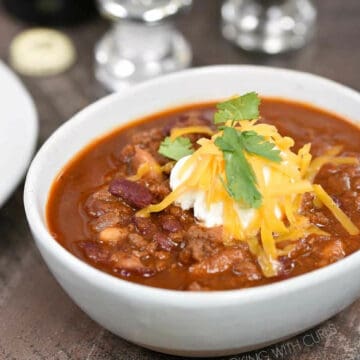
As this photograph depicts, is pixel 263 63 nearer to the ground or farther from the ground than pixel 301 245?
nearer to the ground

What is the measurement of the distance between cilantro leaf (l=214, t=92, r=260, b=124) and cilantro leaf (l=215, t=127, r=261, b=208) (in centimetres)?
17

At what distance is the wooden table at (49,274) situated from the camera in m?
2.79

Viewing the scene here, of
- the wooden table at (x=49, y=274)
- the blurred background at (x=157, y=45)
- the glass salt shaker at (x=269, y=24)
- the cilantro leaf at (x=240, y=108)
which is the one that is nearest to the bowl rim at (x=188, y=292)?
the wooden table at (x=49, y=274)

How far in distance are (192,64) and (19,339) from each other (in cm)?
207

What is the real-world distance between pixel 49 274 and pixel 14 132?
0.66 m

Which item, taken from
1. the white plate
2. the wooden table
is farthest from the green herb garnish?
the white plate

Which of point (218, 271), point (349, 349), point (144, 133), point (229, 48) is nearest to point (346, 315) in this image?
point (349, 349)

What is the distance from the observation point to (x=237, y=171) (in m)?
2.54

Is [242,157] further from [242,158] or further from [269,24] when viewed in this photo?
[269,24]

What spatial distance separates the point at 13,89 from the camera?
3736mm

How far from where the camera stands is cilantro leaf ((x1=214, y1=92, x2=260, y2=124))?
9.05 feet

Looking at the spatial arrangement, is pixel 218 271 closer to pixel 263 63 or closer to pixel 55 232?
pixel 55 232

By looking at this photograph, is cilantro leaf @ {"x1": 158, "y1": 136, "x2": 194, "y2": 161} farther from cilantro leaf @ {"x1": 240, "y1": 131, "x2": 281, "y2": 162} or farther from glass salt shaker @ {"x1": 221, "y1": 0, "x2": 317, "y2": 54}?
glass salt shaker @ {"x1": 221, "y1": 0, "x2": 317, "y2": 54}

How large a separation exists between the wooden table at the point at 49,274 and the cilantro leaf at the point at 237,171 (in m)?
0.54
